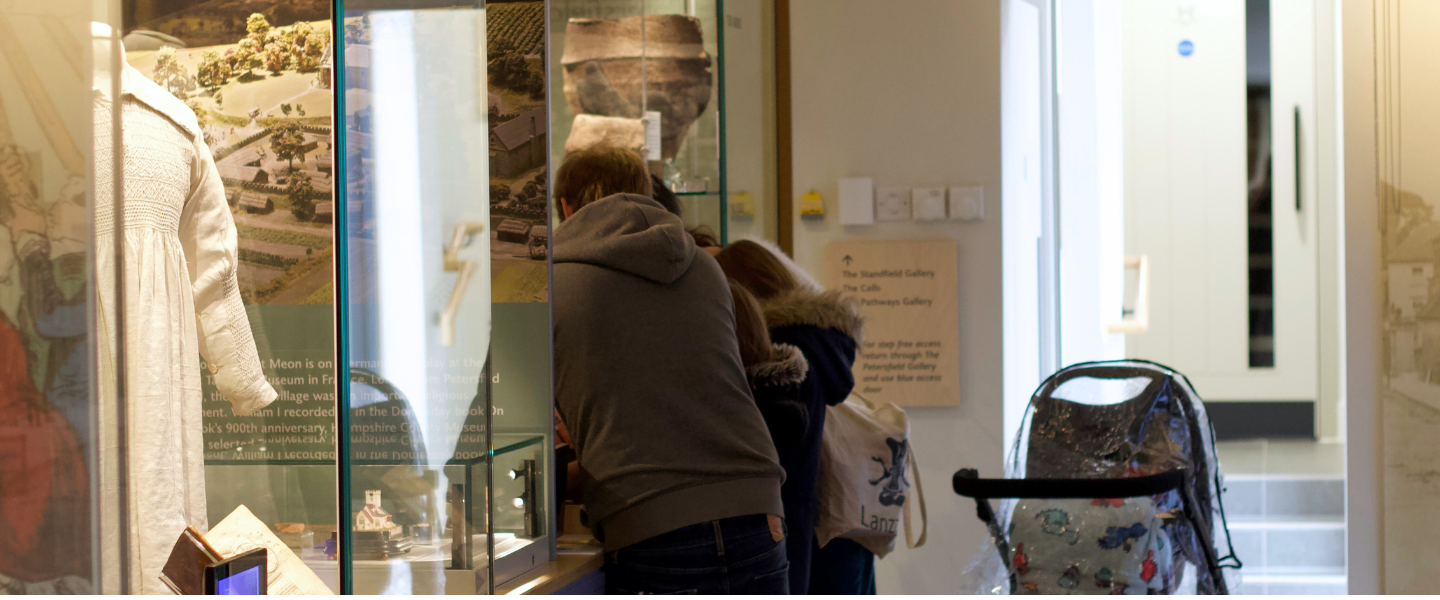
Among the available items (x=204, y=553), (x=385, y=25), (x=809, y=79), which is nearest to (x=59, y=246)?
(x=204, y=553)

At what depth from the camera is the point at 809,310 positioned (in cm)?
233

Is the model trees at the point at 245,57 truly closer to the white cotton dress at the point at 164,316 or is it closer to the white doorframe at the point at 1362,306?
the white cotton dress at the point at 164,316

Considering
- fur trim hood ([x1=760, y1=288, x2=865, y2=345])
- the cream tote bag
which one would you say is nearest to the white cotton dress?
fur trim hood ([x1=760, y1=288, x2=865, y2=345])

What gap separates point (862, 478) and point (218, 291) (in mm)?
1708

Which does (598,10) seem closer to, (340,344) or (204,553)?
(340,344)

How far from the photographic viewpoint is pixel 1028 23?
158 inches

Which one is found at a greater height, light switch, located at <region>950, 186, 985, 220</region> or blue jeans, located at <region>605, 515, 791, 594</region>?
light switch, located at <region>950, 186, 985, 220</region>

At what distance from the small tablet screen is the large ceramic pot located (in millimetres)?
2511

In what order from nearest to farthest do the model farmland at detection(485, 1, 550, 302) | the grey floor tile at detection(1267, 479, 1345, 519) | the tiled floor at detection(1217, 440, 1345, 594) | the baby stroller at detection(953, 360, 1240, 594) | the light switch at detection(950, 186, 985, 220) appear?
the model farmland at detection(485, 1, 550, 302), the baby stroller at detection(953, 360, 1240, 594), the light switch at detection(950, 186, 985, 220), the tiled floor at detection(1217, 440, 1345, 594), the grey floor tile at detection(1267, 479, 1345, 519)

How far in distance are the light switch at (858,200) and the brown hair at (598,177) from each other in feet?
Answer: 6.32

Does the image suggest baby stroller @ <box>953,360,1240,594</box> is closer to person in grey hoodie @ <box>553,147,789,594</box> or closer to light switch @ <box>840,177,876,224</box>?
person in grey hoodie @ <box>553,147,789,594</box>

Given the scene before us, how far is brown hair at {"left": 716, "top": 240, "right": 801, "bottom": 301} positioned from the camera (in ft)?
7.95

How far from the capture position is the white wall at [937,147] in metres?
3.90

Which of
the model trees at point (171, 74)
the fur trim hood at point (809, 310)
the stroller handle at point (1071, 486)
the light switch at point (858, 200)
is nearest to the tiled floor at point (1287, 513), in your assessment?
the light switch at point (858, 200)
